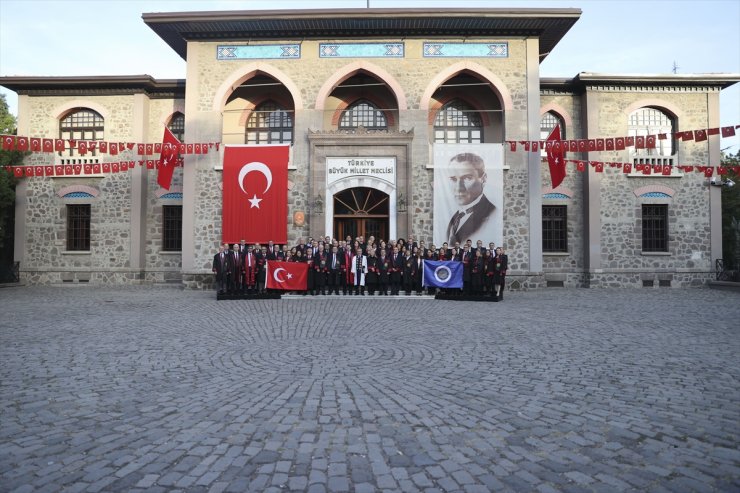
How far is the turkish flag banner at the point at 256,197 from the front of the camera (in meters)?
18.5

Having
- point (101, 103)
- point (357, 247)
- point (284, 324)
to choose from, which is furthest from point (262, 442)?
point (101, 103)

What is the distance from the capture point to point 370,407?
4.68m

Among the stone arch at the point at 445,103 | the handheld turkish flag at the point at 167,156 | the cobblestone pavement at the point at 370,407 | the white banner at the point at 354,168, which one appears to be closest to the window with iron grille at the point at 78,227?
the handheld turkish flag at the point at 167,156

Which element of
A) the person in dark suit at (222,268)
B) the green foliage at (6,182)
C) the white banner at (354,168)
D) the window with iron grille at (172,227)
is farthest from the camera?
the window with iron grille at (172,227)

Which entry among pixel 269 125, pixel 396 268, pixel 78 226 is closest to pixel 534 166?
pixel 396 268

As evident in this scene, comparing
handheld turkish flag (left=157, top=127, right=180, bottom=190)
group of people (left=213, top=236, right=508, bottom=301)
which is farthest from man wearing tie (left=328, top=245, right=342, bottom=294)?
handheld turkish flag (left=157, top=127, right=180, bottom=190)

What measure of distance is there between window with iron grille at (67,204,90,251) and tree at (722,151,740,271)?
28968mm

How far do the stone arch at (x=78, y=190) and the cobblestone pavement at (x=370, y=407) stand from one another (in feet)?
43.7

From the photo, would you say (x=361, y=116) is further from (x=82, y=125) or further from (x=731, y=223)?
(x=731, y=223)

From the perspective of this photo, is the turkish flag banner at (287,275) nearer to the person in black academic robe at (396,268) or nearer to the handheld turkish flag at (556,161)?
the person in black academic robe at (396,268)

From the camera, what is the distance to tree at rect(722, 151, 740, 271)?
71.6ft

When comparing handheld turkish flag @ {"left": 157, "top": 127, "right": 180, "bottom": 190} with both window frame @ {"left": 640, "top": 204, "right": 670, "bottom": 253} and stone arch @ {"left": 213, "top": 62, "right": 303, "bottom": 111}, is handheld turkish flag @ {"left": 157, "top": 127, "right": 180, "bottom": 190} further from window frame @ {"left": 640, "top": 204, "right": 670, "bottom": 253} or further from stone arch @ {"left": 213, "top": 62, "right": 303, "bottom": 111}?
window frame @ {"left": 640, "top": 204, "right": 670, "bottom": 253}

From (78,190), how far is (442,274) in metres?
16.9

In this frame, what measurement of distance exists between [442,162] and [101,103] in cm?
1558
